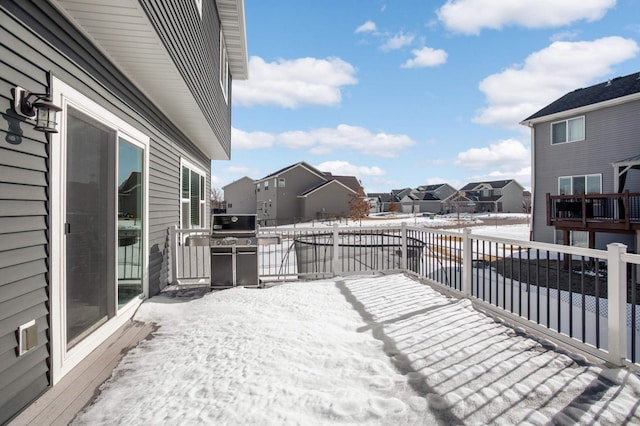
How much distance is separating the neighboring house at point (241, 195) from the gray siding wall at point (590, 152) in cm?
3011

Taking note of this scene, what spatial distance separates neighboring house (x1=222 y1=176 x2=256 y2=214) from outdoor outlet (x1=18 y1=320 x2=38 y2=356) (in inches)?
1452

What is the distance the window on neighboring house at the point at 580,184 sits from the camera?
11784mm

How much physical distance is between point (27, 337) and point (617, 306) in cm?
415

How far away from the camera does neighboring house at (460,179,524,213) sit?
144 ft

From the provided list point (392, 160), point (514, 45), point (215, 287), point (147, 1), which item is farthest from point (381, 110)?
point (392, 160)

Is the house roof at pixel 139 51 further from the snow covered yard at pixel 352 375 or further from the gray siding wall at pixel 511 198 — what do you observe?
the gray siding wall at pixel 511 198

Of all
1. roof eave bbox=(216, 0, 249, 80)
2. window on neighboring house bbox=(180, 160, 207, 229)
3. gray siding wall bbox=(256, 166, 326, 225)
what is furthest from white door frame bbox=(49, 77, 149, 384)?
gray siding wall bbox=(256, 166, 326, 225)

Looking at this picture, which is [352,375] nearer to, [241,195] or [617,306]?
[617,306]

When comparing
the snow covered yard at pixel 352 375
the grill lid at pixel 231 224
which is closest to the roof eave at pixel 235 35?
the grill lid at pixel 231 224

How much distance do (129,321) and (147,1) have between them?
3.26 metres

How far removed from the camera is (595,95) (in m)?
12.0

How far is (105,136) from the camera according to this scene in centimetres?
324

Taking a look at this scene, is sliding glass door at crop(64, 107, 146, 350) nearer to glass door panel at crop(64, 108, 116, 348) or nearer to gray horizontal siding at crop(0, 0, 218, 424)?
glass door panel at crop(64, 108, 116, 348)

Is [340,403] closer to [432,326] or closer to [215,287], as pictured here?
[432,326]
